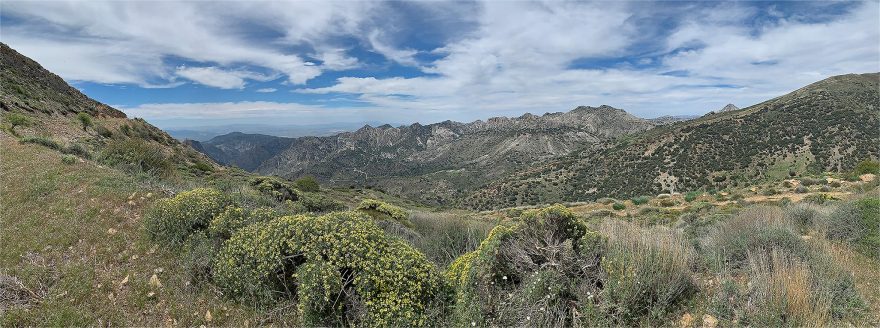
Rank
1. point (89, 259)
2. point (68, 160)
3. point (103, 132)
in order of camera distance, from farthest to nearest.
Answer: point (103, 132), point (68, 160), point (89, 259)

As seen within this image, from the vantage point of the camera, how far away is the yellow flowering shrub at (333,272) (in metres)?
4.85

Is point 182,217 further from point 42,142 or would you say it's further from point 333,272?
point 42,142

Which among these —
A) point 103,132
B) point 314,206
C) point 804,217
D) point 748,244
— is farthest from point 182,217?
point 103,132

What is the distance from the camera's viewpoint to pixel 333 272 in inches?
196

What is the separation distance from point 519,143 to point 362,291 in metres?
160

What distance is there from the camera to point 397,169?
199375mm

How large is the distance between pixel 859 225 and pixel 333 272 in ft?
31.0

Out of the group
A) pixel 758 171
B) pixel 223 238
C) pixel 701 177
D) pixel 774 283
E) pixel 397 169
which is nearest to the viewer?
pixel 774 283

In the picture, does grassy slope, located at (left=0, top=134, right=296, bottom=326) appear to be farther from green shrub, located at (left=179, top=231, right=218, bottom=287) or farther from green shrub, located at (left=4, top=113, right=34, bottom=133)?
green shrub, located at (left=4, top=113, right=34, bottom=133)

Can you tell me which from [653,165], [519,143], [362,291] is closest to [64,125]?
[362,291]

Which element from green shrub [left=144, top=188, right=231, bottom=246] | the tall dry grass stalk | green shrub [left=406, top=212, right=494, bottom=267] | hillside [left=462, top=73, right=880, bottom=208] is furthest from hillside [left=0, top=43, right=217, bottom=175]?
hillside [left=462, top=73, right=880, bottom=208]

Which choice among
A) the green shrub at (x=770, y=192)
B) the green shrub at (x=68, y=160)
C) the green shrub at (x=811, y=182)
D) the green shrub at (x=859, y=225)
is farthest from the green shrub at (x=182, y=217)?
the green shrub at (x=811, y=182)

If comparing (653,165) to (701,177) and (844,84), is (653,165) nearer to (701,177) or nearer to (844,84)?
(701,177)

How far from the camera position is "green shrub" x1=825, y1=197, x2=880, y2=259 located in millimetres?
6875
